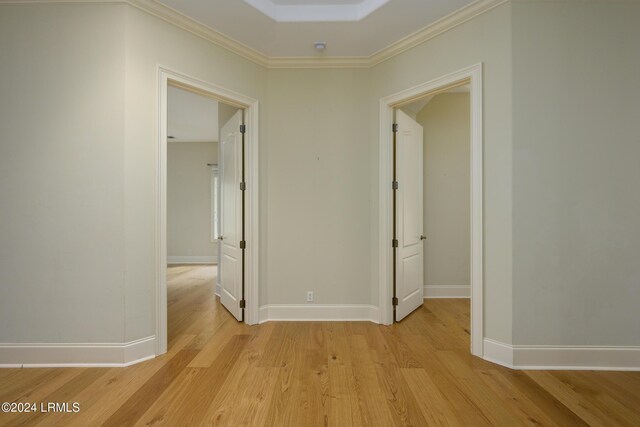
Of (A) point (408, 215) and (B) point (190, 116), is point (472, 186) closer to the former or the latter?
(A) point (408, 215)

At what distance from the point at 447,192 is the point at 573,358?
96.2 inches

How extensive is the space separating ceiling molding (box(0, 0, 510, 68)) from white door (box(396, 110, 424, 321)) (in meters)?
0.63

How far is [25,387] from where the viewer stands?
198 centimetres

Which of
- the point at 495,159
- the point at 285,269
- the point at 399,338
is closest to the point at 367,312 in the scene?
the point at 399,338

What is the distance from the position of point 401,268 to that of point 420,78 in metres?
1.89

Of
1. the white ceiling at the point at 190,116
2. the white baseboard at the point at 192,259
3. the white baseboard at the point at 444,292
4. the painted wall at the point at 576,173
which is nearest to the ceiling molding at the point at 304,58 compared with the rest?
the painted wall at the point at 576,173

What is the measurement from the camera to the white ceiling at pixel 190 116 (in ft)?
15.4

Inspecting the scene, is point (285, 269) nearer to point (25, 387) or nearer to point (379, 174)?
point (379, 174)

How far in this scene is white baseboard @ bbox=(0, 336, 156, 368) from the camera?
2.24 meters

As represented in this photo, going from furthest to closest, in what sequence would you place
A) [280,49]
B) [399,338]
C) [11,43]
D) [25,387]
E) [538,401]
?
[280,49] → [399,338] → [11,43] → [25,387] → [538,401]

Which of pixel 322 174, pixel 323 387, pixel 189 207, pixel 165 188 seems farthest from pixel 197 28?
pixel 189 207

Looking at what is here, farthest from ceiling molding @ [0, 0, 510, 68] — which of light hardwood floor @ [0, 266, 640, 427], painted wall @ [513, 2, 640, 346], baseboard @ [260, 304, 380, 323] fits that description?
light hardwood floor @ [0, 266, 640, 427]

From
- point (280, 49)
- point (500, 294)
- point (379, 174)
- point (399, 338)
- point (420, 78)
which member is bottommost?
point (399, 338)

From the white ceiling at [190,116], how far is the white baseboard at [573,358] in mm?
4591
